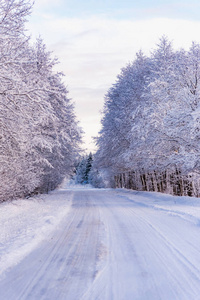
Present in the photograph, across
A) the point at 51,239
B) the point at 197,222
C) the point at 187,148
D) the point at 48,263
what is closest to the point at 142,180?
the point at 187,148

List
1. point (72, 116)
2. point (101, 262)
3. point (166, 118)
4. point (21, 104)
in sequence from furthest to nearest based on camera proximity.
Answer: point (72, 116) < point (166, 118) < point (21, 104) < point (101, 262)

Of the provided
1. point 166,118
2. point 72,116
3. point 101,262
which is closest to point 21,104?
point 101,262

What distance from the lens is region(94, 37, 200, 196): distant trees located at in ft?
48.4

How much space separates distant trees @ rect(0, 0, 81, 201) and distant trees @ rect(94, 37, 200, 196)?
5.40 m

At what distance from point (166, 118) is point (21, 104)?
30.0 feet

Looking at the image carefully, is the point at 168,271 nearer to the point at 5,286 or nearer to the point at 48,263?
the point at 48,263

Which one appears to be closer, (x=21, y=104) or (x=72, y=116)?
(x=21, y=104)

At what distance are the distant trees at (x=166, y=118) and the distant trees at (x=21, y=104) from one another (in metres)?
5.40

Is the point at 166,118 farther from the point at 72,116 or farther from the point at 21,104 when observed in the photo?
the point at 72,116

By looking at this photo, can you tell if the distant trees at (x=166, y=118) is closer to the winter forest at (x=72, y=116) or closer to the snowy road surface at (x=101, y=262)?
the winter forest at (x=72, y=116)

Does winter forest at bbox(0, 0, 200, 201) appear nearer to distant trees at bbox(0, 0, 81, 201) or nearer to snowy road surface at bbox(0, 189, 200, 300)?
distant trees at bbox(0, 0, 81, 201)

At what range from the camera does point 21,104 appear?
8609mm

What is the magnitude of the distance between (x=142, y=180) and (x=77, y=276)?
24536 mm

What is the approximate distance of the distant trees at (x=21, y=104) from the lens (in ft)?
24.2
